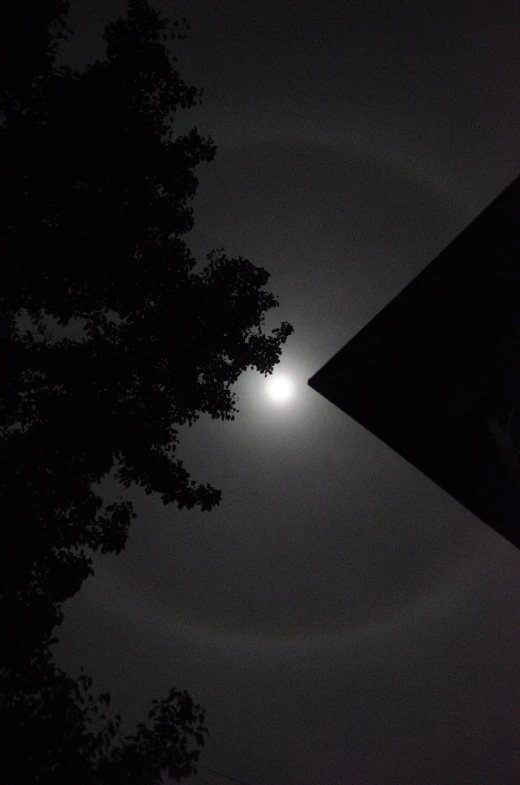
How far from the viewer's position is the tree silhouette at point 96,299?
734 centimetres

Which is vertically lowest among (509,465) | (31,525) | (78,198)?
(31,525)

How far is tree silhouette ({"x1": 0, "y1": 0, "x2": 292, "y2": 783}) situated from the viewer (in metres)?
7.34

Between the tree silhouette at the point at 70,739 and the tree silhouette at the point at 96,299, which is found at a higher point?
the tree silhouette at the point at 96,299

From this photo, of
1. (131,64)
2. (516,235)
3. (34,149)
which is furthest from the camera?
(131,64)

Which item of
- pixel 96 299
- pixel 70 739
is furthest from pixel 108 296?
pixel 70 739

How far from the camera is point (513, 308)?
389 cm

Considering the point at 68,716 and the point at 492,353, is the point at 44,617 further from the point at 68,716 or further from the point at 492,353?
the point at 492,353

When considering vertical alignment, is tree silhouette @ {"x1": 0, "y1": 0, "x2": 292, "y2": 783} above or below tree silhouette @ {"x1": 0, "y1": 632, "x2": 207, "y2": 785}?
above

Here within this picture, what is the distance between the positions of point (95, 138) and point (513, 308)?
6619mm

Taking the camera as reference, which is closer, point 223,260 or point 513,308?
point 513,308

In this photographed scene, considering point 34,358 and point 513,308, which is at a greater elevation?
point 34,358

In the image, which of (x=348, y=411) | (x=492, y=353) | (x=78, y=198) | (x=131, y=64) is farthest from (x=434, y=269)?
(x=131, y=64)

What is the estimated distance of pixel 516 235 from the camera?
3.64 m

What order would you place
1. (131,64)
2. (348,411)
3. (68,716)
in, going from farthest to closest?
(131,64)
(68,716)
(348,411)
